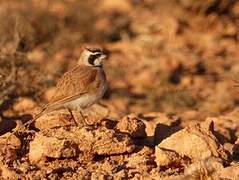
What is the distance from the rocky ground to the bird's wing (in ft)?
0.74

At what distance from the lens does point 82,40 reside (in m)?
13.4

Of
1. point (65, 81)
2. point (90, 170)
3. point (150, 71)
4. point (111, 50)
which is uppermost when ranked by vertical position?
point (111, 50)

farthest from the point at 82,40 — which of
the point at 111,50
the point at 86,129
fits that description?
the point at 86,129

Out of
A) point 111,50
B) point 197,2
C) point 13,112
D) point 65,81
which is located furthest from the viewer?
point 197,2

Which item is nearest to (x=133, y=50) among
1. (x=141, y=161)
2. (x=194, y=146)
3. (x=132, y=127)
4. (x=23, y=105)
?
(x=23, y=105)

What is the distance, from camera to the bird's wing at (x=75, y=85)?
760 cm

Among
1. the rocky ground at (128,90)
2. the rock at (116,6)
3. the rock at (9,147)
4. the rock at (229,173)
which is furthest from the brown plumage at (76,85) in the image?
the rock at (116,6)

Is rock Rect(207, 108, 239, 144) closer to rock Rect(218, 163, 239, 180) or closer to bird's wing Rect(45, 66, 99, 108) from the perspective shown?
bird's wing Rect(45, 66, 99, 108)

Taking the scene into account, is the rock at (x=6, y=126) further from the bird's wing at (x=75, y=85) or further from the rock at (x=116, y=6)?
the rock at (x=116, y=6)

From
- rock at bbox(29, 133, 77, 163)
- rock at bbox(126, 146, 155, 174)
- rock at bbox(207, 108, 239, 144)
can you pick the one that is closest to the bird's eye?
rock at bbox(207, 108, 239, 144)

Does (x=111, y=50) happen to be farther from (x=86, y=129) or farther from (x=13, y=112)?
(x=86, y=129)

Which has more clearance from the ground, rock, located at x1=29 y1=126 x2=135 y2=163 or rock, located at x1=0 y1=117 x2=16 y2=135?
rock, located at x1=0 y1=117 x2=16 y2=135

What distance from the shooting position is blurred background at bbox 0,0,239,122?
408 inches

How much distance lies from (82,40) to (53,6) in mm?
1423
